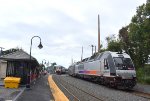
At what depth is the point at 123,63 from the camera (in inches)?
1400

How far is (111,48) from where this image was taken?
2633 inches

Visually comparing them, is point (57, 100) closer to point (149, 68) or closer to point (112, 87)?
point (112, 87)

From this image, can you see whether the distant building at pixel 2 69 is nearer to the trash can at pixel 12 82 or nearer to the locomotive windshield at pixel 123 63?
the trash can at pixel 12 82

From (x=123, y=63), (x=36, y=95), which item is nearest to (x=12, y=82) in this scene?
(x=36, y=95)

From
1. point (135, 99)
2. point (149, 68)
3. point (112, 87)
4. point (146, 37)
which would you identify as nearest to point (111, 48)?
point (149, 68)

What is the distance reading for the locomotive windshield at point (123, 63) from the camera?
115 ft

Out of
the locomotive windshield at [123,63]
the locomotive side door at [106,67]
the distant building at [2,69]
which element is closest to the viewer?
the locomotive windshield at [123,63]

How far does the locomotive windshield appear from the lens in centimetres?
3506

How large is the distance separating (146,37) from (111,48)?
18.2m

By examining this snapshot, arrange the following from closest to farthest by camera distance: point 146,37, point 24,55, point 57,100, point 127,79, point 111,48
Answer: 1. point 57,100
2. point 127,79
3. point 24,55
4. point 146,37
5. point 111,48

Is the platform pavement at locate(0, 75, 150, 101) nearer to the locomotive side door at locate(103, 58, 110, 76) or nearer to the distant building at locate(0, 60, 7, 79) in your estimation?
the locomotive side door at locate(103, 58, 110, 76)

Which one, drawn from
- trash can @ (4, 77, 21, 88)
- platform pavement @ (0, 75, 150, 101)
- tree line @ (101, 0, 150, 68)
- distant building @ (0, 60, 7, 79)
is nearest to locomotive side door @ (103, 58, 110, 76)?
platform pavement @ (0, 75, 150, 101)

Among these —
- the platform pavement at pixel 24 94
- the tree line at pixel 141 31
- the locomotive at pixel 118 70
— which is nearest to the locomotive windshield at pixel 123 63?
the locomotive at pixel 118 70

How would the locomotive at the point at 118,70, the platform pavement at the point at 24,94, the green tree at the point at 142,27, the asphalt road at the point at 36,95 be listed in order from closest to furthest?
the platform pavement at the point at 24,94
the asphalt road at the point at 36,95
the locomotive at the point at 118,70
the green tree at the point at 142,27
